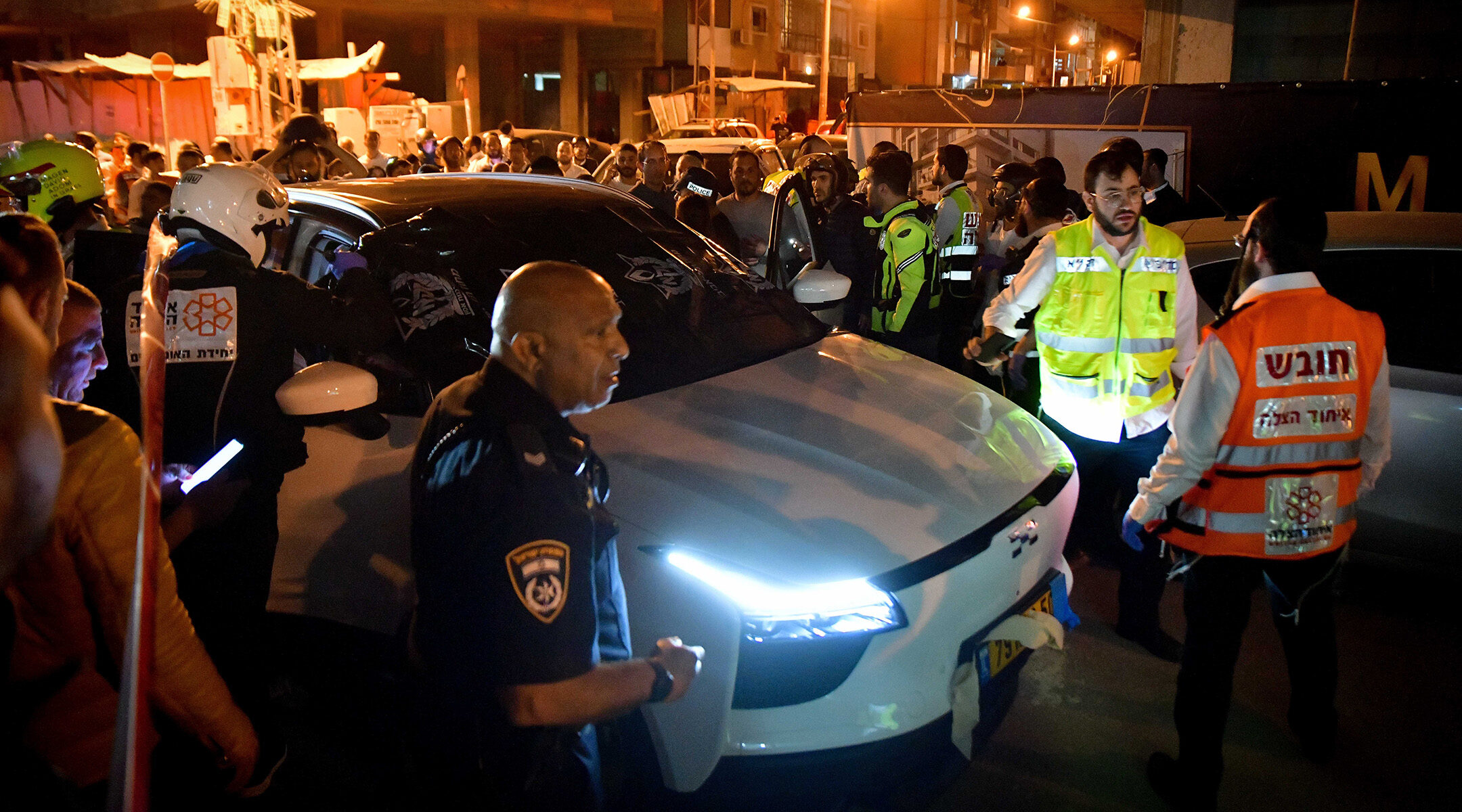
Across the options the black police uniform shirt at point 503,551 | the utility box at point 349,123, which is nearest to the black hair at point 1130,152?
the black police uniform shirt at point 503,551

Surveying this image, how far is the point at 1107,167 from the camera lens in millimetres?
3484

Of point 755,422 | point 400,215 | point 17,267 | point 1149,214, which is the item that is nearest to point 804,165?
point 1149,214

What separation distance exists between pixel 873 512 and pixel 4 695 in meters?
1.71

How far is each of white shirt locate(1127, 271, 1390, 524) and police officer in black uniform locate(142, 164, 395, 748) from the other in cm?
228

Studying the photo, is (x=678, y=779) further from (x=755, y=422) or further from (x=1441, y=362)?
(x=1441, y=362)

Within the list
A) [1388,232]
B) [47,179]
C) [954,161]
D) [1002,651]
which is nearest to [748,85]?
[954,161]

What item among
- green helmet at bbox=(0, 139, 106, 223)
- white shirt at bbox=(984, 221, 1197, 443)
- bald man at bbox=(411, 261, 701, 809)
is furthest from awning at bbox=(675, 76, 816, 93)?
bald man at bbox=(411, 261, 701, 809)

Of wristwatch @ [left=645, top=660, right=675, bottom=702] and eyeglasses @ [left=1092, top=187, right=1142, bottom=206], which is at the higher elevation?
eyeglasses @ [left=1092, top=187, right=1142, bottom=206]

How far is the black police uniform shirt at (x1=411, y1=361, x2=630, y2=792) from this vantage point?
5.11 ft

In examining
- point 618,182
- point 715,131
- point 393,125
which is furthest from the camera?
point 715,131

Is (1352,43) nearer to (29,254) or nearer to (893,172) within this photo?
(893,172)

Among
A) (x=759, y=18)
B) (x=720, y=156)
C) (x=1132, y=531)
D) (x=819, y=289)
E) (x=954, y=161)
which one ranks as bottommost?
(x=1132, y=531)

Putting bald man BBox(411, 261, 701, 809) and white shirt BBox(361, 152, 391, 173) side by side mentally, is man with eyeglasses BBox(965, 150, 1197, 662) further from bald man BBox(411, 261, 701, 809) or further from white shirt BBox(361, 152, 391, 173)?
white shirt BBox(361, 152, 391, 173)

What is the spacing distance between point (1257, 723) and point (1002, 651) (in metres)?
1.38
